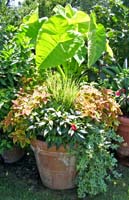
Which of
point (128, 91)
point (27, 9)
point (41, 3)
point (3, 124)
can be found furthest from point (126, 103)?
point (41, 3)

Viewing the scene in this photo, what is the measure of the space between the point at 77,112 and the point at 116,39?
5.25 ft

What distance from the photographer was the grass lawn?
316 cm

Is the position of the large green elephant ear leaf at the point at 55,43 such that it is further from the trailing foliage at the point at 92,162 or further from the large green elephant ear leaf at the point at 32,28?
the trailing foliage at the point at 92,162

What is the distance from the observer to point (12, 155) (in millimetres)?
3648

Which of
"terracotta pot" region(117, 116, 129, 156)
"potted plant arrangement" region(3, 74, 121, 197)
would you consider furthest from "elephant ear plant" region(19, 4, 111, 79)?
"terracotta pot" region(117, 116, 129, 156)

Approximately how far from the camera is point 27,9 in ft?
20.2

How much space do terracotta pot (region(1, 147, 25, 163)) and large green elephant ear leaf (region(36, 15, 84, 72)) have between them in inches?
33.4

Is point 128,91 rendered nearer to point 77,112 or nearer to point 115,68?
point 115,68

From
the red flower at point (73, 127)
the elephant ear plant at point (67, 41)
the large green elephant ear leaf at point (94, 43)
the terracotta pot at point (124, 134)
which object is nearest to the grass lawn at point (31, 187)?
the terracotta pot at point (124, 134)

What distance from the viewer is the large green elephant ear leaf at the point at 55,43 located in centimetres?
344

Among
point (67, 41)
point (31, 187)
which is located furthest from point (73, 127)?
point (67, 41)

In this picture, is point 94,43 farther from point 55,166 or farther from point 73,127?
point 55,166

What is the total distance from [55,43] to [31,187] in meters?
1.34

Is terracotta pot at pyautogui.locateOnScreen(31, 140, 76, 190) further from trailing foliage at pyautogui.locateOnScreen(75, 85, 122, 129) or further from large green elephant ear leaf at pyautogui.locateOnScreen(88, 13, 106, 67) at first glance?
large green elephant ear leaf at pyautogui.locateOnScreen(88, 13, 106, 67)
